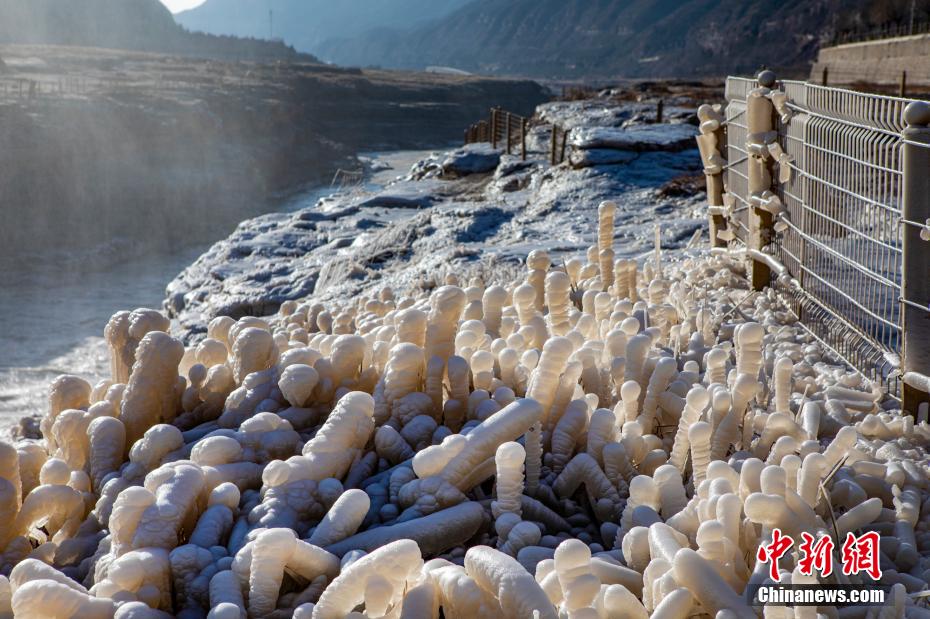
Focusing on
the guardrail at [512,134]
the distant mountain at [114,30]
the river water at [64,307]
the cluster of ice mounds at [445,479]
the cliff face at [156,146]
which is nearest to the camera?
the cluster of ice mounds at [445,479]

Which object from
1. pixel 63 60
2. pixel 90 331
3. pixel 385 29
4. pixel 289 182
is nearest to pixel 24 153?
pixel 289 182

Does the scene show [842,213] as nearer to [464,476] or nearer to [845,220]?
[845,220]

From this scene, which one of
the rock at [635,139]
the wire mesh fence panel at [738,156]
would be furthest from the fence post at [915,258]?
the rock at [635,139]

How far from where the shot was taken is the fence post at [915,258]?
2.61 meters

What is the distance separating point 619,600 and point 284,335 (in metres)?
1.87

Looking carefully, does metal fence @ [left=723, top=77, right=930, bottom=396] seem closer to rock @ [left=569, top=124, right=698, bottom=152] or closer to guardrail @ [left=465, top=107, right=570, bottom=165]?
rock @ [left=569, top=124, right=698, bottom=152]

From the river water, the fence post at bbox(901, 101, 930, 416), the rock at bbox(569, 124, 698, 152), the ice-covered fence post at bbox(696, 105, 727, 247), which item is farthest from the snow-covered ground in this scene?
the fence post at bbox(901, 101, 930, 416)

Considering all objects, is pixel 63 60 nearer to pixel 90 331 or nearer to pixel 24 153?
pixel 24 153

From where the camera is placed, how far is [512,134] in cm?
1683

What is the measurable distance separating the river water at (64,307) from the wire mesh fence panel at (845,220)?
236 inches

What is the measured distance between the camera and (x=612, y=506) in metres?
1.96

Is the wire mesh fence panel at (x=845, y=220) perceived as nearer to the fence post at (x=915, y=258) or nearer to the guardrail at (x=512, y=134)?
the fence post at (x=915, y=258)

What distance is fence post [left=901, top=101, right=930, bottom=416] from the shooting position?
2.61 m

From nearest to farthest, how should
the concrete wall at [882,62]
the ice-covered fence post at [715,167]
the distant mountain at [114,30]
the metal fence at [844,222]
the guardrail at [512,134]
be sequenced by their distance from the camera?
1. the metal fence at [844,222]
2. the ice-covered fence post at [715,167]
3. the guardrail at [512,134]
4. the concrete wall at [882,62]
5. the distant mountain at [114,30]
